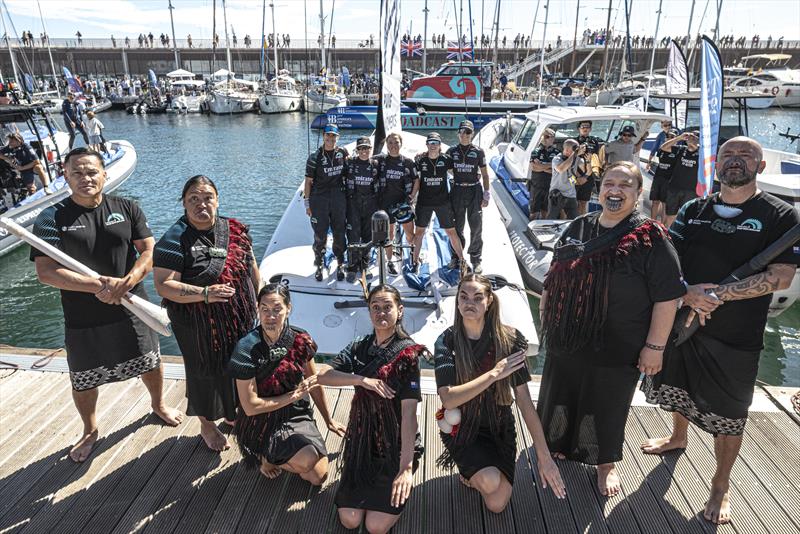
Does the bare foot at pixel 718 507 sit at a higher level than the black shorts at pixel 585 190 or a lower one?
lower

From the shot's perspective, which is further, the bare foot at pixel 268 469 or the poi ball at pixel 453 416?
the bare foot at pixel 268 469

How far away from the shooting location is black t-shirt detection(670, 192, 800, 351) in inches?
97.7

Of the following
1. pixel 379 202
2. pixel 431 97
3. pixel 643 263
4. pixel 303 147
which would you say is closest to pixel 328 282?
pixel 379 202

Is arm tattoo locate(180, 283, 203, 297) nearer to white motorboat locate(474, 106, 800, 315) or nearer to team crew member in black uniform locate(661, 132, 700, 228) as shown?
white motorboat locate(474, 106, 800, 315)

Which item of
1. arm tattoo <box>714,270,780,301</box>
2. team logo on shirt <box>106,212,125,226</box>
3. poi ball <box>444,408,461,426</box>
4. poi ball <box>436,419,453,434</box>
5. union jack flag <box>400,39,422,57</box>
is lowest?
poi ball <box>436,419,453,434</box>

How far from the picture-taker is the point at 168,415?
3457 mm

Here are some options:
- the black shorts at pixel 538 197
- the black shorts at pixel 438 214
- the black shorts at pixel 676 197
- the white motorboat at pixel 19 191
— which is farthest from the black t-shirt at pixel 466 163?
the white motorboat at pixel 19 191

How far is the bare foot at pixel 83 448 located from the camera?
3.11m

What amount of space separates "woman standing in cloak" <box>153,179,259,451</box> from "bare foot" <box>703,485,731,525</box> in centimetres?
264

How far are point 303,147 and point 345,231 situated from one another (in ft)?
57.6

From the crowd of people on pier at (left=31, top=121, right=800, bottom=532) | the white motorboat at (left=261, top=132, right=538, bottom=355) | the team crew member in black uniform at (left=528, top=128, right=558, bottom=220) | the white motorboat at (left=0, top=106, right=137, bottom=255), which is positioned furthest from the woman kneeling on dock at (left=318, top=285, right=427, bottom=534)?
the white motorboat at (left=0, top=106, right=137, bottom=255)

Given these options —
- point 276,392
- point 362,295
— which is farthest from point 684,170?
point 276,392

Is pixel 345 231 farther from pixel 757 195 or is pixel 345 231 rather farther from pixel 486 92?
pixel 486 92

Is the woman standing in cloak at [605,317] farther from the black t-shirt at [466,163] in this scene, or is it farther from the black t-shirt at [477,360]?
the black t-shirt at [466,163]
